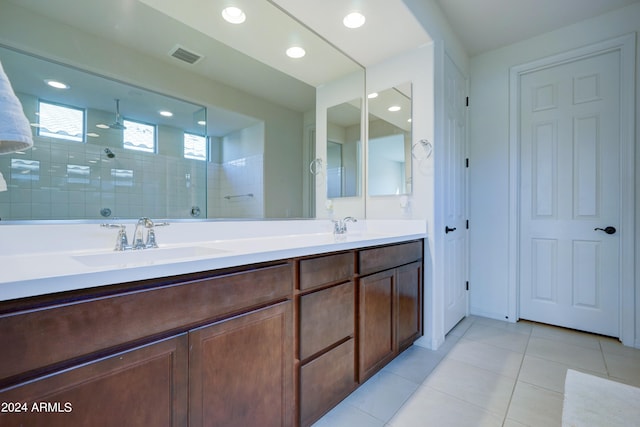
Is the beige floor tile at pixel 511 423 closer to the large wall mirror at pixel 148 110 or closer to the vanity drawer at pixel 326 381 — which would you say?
the vanity drawer at pixel 326 381

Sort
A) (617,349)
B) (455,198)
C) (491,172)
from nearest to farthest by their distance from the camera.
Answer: (617,349) → (455,198) → (491,172)

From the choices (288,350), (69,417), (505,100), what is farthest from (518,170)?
(69,417)

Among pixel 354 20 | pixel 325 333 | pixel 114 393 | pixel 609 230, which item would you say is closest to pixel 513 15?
pixel 354 20

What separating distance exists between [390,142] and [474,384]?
1.80 meters

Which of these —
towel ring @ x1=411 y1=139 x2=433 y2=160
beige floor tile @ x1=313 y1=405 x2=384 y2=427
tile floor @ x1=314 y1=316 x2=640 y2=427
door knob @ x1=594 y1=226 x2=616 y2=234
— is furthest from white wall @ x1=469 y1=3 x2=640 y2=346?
beige floor tile @ x1=313 y1=405 x2=384 y2=427

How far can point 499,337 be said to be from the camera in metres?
2.38

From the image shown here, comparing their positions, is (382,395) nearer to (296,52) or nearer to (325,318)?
(325,318)

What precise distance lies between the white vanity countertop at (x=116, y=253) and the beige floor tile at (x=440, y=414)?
854 mm

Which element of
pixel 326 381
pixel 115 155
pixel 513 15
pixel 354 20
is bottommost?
pixel 326 381

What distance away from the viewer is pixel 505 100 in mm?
2777

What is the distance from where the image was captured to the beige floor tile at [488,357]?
1.89m

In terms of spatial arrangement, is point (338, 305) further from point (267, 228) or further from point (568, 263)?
point (568, 263)

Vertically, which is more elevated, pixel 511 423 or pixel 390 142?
pixel 390 142

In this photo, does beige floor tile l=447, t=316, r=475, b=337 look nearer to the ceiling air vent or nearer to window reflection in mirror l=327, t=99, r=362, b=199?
window reflection in mirror l=327, t=99, r=362, b=199
